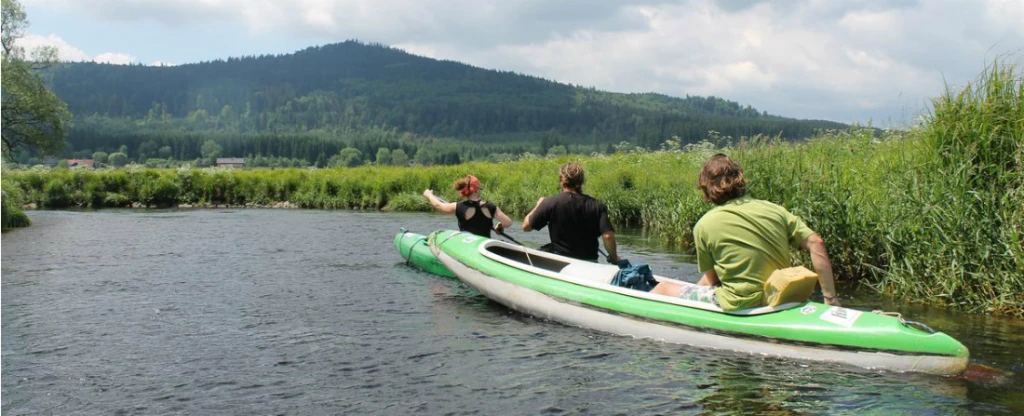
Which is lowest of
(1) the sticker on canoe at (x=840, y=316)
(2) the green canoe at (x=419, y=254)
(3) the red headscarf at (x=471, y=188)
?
(2) the green canoe at (x=419, y=254)

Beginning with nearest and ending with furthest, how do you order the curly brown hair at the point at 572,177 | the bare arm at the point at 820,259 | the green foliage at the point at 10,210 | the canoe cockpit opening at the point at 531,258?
the bare arm at the point at 820,259 → the curly brown hair at the point at 572,177 → the canoe cockpit opening at the point at 531,258 → the green foliage at the point at 10,210

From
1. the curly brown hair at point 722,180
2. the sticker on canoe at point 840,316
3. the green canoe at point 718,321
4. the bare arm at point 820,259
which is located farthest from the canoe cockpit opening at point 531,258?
the bare arm at point 820,259

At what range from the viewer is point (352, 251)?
15562 mm

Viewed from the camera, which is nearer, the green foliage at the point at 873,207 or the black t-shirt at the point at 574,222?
the green foliage at the point at 873,207

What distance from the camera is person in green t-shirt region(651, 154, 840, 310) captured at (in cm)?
624

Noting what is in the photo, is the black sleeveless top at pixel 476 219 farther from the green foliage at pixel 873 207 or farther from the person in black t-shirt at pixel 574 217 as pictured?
the green foliage at pixel 873 207

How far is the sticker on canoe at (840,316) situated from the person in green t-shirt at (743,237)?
9 centimetres

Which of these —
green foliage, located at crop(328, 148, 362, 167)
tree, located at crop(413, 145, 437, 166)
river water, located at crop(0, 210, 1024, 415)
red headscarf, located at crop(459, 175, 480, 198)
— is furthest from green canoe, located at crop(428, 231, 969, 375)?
tree, located at crop(413, 145, 437, 166)

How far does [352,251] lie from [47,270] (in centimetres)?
516

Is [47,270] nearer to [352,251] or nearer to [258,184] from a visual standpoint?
[352,251]

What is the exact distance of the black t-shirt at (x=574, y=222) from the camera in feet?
29.1

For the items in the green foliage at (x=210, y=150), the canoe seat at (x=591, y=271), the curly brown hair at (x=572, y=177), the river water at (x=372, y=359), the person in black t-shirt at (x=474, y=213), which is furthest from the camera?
the green foliage at (x=210, y=150)

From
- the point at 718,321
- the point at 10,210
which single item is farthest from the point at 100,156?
the point at 718,321

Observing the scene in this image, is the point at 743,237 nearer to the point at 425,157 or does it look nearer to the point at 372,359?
the point at 372,359
